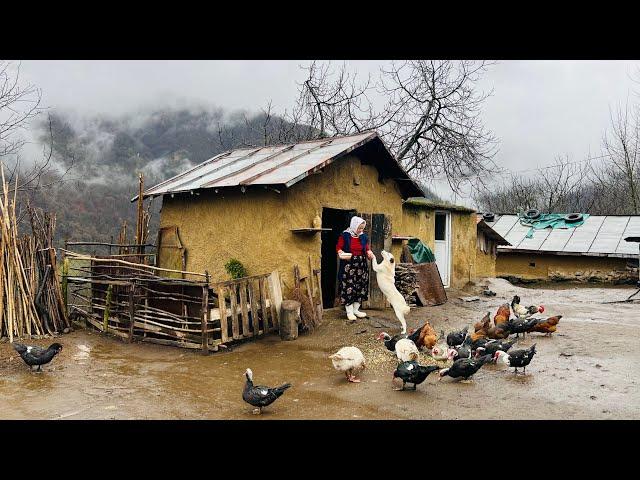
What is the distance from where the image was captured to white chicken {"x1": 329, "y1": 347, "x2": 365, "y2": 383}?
6.41 m

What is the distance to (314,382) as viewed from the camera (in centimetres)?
656

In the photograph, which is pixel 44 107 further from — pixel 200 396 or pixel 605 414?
pixel 605 414

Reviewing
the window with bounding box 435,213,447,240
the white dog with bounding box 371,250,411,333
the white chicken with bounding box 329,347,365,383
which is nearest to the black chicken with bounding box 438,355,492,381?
the white chicken with bounding box 329,347,365,383

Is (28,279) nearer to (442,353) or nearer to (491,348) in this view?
(442,353)

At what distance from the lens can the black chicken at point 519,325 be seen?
8.59 metres

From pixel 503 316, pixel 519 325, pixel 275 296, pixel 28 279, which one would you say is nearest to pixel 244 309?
pixel 275 296

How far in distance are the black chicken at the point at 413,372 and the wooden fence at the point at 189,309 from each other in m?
3.33

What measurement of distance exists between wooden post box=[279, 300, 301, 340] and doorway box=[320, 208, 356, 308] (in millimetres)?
3833

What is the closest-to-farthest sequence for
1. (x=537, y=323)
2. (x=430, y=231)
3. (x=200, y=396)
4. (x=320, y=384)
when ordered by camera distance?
(x=200, y=396)
(x=320, y=384)
(x=537, y=323)
(x=430, y=231)

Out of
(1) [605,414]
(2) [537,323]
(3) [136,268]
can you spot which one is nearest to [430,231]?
(2) [537,323]

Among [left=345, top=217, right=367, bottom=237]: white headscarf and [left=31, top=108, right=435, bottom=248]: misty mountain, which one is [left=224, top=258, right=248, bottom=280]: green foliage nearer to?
[left=345, top=217, right=367, bottom=237]: white headscarf

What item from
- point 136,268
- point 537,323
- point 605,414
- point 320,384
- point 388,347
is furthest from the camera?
point 136,268

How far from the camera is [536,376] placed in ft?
21.6

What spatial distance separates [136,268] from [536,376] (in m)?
7.35
